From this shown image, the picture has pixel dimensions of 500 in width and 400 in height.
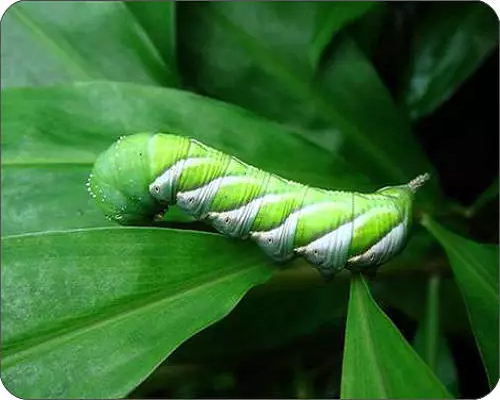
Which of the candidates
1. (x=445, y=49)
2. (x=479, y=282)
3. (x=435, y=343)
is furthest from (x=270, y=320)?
(x=445, y=49)

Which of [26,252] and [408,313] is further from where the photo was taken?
[408,313]

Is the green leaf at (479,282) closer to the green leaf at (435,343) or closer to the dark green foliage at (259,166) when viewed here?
the dark green foliage at (259,166)

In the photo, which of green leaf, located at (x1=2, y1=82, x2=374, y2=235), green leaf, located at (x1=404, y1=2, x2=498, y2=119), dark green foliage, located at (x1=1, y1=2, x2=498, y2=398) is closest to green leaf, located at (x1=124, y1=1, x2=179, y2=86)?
dark green foliage, located at (x1=1, y1=2, x2=498, y2=398)

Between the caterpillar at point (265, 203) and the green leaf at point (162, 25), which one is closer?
the caterpillar at point (265, 203)

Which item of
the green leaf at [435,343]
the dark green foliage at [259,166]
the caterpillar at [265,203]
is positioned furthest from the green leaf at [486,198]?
the caterpillar at [265,203]

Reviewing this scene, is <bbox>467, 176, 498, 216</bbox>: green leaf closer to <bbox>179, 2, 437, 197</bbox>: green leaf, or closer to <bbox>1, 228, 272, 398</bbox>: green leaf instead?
<bbox>179, 2, 437, 197</bbox>: green leaf

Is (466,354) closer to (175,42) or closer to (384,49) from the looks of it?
(384,49)

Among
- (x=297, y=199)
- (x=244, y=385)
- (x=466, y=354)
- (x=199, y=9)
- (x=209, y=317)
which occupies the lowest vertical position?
(x=244, y=385)

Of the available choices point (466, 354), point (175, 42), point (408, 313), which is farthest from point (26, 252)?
point (466, 354)
